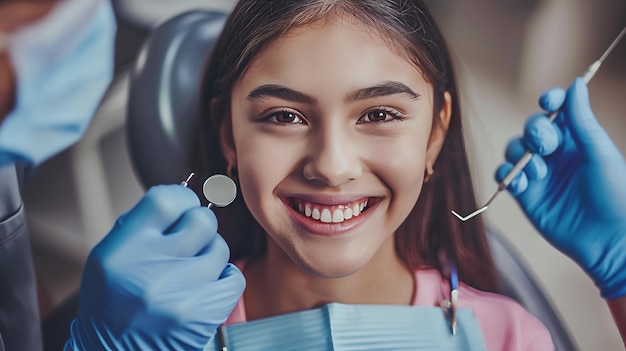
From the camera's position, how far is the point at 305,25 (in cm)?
91

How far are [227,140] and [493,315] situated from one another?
514 mm

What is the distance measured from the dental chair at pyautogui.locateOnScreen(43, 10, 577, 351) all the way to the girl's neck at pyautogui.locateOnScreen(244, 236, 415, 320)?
6.8 inches

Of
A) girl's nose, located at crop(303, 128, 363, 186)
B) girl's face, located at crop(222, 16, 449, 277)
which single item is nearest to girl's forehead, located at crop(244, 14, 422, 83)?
girl's face, located at crop(222, 16, 449, 277)

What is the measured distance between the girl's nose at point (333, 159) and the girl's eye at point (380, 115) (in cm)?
4

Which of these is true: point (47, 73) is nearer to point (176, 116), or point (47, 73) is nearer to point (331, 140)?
point (176, 116)

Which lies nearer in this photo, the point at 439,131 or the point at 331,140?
the point at 331,140

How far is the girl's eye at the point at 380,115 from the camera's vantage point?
927 millimetres

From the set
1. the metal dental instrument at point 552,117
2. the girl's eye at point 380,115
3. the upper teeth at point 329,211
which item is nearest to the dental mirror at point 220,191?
the upper teeth at point 329,211

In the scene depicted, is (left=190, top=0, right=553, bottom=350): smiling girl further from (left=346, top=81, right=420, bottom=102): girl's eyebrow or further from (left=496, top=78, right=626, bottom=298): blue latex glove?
(left=496, top=78, right=626, bottom=298): blue latex glove

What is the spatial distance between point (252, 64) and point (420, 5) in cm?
26

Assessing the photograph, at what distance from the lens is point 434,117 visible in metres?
1.00

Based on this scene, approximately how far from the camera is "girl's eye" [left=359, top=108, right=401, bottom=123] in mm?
927

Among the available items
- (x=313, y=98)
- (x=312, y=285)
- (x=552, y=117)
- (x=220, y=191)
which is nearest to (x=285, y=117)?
(x=313, y=98)

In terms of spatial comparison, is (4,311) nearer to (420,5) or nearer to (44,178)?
(44,178)
